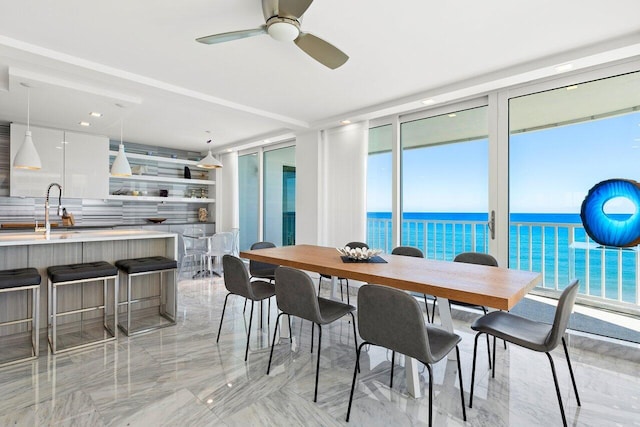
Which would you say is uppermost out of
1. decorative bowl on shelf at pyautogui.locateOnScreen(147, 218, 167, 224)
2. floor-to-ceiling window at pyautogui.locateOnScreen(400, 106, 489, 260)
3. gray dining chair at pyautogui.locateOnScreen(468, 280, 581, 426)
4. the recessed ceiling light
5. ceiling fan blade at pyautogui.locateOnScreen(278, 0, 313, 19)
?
the recessed ceiling light

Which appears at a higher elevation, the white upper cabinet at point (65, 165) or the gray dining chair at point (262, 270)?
the white upper cabinet at point (65, 165)

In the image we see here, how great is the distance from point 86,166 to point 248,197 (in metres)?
2.78

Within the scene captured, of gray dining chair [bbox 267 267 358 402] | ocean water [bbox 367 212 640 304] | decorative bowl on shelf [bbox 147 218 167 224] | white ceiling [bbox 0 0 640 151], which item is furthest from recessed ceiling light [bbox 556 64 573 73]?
decorative bowl on shelf [bbox 147 218 167 224]

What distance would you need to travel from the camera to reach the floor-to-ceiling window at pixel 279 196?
607cm

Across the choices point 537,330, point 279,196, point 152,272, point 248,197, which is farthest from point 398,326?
point 248,197

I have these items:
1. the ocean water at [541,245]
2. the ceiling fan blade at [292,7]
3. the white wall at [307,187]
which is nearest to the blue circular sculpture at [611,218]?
the ocean water at [541,245]

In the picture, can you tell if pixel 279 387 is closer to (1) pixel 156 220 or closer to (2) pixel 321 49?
(2) pixel 321 49

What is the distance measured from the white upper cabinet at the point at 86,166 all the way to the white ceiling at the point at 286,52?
38.5 inches

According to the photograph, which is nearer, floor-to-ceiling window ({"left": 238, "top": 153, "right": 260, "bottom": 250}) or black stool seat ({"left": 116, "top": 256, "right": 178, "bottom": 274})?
black stool seat ({"left": 116, "top": 256, "right": 178, "bottom": 274})

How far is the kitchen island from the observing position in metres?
2.91

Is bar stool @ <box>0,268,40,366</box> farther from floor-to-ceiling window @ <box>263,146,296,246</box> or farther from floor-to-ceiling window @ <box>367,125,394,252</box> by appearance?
floor-to-ceiling window @ <box>263,146,296,246</box>

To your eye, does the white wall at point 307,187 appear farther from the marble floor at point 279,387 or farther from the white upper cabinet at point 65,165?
the white upper cabinet at point 65,165

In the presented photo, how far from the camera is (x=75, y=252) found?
323cm

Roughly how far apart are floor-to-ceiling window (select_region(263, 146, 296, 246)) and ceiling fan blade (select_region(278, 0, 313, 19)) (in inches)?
158
